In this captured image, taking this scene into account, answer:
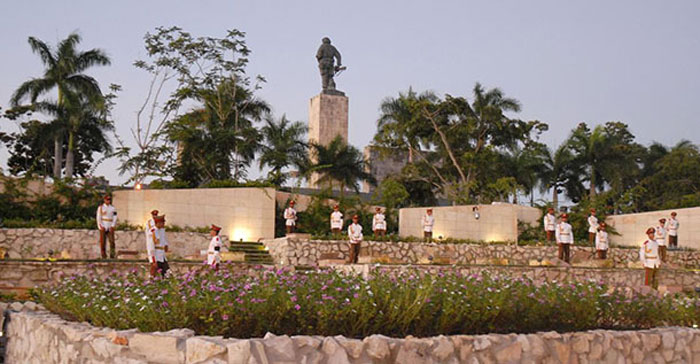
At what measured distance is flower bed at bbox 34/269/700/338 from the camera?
719 cm

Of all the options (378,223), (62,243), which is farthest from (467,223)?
(62,243)

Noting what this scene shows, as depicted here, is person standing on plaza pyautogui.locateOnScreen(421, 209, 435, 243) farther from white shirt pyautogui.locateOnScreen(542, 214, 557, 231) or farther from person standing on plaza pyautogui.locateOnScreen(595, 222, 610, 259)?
person standing on plaza pyautogui.locateOnScreen(595, 222, 610, 259)

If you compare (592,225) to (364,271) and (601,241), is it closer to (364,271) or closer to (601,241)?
(601,241)

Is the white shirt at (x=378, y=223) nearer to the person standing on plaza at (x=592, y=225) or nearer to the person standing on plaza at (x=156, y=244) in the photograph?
the person standing on plaza at (x=592, y=225)

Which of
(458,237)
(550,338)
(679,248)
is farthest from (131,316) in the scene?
(679,248)

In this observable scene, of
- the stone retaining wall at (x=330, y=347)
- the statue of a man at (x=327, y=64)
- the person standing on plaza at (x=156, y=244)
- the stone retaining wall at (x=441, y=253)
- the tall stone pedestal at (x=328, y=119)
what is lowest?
the stone retaining wall at (x=330, y=347)

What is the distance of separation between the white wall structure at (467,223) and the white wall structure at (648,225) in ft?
18.3

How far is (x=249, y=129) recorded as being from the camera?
33500mm

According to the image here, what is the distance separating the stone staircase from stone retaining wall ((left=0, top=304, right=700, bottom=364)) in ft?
41.4

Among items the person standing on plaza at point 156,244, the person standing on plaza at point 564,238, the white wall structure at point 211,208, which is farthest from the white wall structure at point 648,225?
the person standing on plaza at point 156,244

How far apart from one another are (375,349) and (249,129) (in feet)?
90.7

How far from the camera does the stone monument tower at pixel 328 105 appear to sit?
4025 centimetres

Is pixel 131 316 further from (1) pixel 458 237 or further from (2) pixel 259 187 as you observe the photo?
(1) pixel 458 237

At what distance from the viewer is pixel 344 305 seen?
7488 mm
